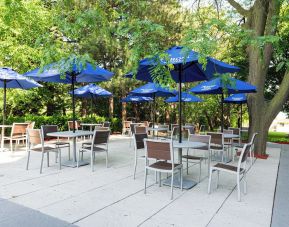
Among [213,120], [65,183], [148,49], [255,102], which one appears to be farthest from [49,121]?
[213,120]

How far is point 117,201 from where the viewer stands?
395 cm

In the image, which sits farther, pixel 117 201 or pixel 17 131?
pixel 17 131

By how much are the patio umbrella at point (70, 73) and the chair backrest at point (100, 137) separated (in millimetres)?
1220

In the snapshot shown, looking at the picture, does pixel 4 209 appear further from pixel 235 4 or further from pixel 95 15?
pixel 235 4

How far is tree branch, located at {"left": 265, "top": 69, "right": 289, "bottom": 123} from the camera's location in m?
8.19

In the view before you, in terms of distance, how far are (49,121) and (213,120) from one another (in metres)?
13.4

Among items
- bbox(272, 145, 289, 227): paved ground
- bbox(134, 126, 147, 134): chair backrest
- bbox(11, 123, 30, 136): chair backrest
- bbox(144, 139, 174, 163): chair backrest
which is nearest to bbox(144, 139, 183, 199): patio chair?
bbox(144, 139, 174, 163): chair backrest

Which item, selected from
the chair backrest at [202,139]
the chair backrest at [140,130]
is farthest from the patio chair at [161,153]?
the chair backrest at [140,130]

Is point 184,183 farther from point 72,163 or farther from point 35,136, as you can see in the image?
point 35,136

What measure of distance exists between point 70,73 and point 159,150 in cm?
344

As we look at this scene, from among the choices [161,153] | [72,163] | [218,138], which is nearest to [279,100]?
[218,138]

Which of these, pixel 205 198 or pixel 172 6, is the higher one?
pixel 172 6

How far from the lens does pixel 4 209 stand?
356 cm

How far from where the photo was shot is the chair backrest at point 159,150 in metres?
4.19
